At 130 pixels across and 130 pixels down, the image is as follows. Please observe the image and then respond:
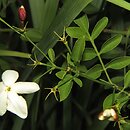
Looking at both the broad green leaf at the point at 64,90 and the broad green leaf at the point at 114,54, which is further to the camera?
the broad green leaf at the point at 114,54

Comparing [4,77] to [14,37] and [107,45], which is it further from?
[14,37]

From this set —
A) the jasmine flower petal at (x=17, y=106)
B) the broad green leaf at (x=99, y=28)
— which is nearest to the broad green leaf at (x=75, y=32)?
the broad green leaf at (x=99, y=28)

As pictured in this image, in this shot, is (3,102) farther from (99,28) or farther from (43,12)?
(43,12)

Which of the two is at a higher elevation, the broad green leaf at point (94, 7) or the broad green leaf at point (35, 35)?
the broad green leaf at point (94, 7)

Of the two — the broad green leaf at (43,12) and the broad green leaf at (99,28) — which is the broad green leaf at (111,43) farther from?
the broad green leaf at (43,12)

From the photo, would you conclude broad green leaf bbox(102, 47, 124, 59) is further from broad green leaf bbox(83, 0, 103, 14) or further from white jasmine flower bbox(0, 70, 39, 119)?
white jasmine flower bbox(0, 70, 39, 119)

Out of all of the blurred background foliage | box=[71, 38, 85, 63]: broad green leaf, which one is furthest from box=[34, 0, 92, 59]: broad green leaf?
box=[71, 38, 85, 63]: broad green leaf

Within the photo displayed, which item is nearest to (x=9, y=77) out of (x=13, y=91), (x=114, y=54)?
(x=13, y=91)

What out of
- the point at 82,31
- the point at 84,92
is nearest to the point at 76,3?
the point at 82,31
